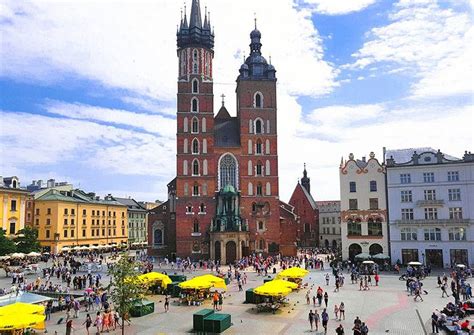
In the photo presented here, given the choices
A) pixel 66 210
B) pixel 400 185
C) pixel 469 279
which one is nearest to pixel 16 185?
pixel 66 210

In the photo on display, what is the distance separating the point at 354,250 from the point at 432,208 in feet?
35.1

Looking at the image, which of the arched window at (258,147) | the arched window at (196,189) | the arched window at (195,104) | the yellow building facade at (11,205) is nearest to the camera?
the arched window at (196,189)

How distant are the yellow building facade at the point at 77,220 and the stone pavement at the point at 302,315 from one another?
49.4 metres

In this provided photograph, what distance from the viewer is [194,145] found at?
65.4m

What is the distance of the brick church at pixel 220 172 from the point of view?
6288cm

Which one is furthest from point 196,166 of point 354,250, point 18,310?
point 18,310

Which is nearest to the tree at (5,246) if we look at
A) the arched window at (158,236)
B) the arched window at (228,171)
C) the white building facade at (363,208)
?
the arched window at (158,236)

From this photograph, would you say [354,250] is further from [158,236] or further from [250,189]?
[158,236]

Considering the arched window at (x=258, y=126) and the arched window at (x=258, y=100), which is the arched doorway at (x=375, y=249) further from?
the arched window at (x=258, y=100)

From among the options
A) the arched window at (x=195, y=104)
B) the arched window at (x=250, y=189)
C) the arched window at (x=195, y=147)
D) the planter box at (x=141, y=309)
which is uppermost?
the arched window at (x=195, y=104)

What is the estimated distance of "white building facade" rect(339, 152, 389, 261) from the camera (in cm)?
5294

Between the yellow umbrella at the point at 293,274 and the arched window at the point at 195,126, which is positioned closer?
the yellow umbrella at the point at 293,274

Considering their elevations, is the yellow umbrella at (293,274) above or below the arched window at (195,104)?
below

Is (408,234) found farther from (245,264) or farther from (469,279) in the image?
(245,264)
